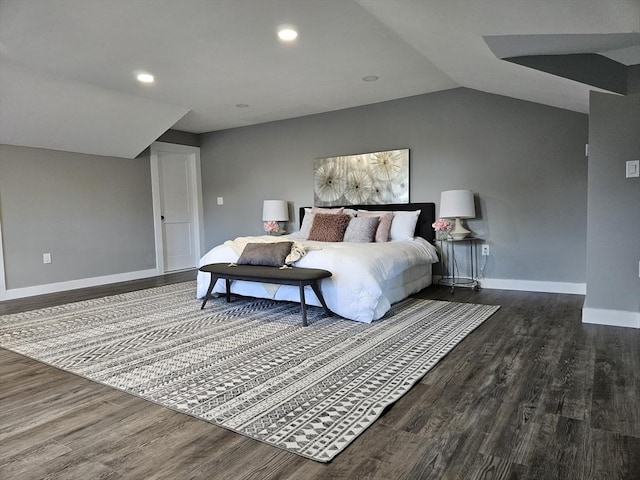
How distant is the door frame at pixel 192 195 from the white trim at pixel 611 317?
5.58 metres

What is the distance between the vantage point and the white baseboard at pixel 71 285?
4.71m

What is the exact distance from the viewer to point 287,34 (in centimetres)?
307

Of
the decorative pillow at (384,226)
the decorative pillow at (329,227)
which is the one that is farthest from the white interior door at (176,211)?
the decorative pillow at (384,226)

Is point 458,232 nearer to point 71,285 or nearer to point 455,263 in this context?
point 455,263

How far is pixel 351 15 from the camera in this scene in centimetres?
280

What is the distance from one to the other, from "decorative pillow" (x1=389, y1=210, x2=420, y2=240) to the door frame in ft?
12.1

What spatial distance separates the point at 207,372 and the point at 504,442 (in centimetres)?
154

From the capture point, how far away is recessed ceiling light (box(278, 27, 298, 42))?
3.00 meters

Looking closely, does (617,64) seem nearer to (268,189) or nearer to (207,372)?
(207,372)

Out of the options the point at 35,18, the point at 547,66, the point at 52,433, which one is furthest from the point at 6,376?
the point at 547,66

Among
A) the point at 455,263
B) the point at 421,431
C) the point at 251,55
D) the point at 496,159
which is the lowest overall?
the point at 421,431

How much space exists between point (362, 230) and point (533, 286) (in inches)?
76.4

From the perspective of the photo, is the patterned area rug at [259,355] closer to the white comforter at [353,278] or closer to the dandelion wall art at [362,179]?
the white comforter at [353,278]

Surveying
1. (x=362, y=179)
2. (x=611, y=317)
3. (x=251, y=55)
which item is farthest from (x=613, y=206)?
(x=251, y=55)
